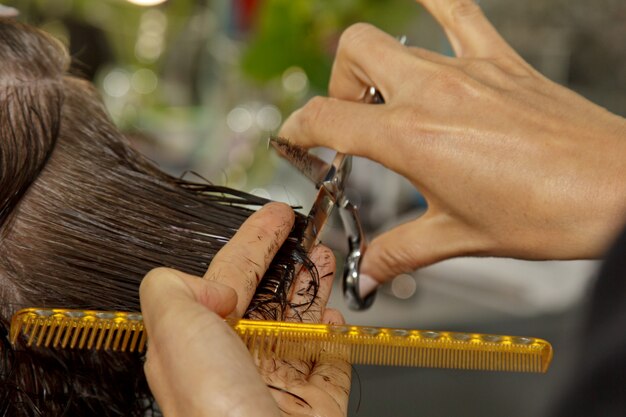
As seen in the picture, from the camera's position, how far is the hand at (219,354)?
0.41 metres

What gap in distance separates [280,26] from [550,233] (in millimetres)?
969

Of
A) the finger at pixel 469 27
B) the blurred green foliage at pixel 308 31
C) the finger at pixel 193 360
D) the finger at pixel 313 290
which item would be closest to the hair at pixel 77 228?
the finger at pixel 313 290

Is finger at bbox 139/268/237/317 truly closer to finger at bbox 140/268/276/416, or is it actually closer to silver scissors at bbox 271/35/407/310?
finger at bbox 140/268/276/416

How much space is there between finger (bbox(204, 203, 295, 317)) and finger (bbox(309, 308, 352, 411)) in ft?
0.26

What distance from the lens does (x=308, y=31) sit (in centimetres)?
150

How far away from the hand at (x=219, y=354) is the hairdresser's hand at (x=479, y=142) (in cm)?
17

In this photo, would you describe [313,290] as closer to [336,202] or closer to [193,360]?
[336,202]

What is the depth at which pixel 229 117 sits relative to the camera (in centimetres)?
176

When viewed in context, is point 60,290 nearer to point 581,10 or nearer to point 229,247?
point 229,247

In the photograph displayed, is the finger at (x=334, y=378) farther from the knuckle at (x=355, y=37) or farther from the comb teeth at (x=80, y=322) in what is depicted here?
the knuckle at (x=355, y=37)

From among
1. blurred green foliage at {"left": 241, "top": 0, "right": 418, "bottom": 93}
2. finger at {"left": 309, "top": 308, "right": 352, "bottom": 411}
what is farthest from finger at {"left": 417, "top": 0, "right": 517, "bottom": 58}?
blurred green foliage at {"left": 241, "top": 0, "right": 418, "bottom": 93}

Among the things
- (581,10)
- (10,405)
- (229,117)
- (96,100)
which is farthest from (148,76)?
(10,405)

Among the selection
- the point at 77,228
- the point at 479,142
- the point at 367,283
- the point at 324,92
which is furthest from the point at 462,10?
the point at 324,92

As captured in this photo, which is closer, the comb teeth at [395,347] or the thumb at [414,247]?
the comb teeth at [395,347]
